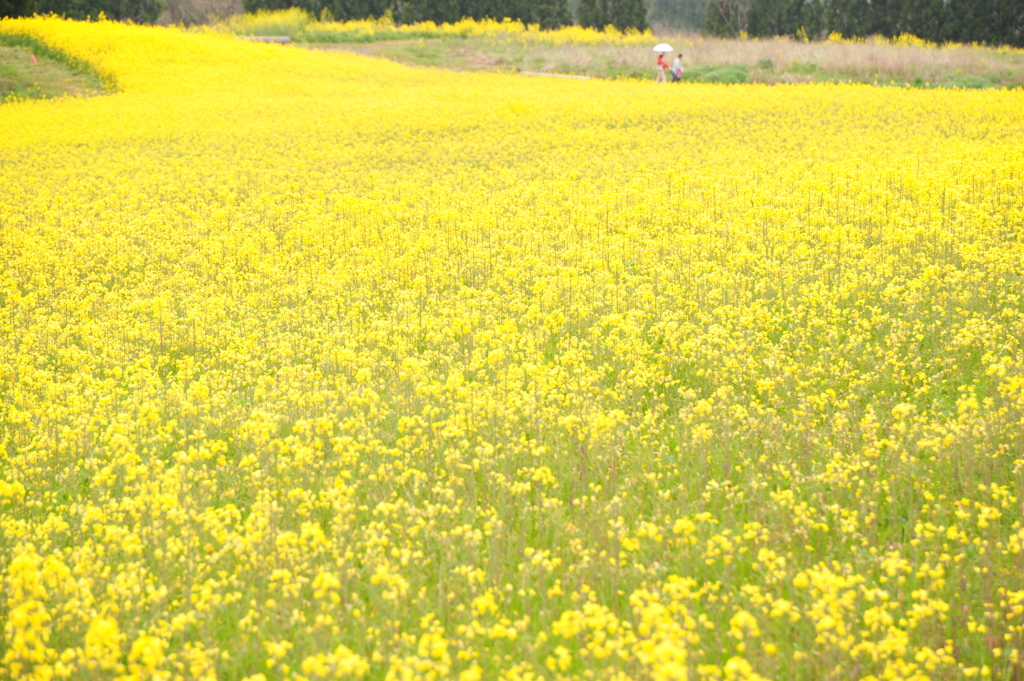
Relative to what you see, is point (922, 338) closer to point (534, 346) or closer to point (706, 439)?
point (706, 439)

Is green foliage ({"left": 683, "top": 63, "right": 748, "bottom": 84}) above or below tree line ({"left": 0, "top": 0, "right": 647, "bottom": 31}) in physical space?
below

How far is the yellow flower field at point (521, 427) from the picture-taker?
11.3 ft

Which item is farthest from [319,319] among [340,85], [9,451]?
[340,85]

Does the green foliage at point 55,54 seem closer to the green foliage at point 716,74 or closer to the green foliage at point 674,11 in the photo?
the green foliage at point 716,74

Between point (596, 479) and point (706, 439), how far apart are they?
0.74m

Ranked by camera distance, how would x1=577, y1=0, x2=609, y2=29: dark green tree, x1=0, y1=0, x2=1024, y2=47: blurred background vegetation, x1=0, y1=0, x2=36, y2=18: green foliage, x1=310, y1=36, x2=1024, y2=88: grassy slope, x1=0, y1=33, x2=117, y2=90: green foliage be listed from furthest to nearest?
x1=577, y1=0, x2=609, y2=29: dark green tree < x1=0, y1=0, x2=1024, y2=47: blurred background vegetation < x1=0, y1=0, x2=36, y2=18: green foliage < x1=0, y1=33, x2=117, y2=90: green foliage < x1=310, y1=36, x2=1024, y2=88: grassy slope

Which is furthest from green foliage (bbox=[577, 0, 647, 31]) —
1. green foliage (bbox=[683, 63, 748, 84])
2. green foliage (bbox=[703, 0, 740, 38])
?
green foliage (bbox=[683, 63, 748, 84])

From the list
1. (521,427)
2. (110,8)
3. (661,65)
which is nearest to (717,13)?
(661,65)

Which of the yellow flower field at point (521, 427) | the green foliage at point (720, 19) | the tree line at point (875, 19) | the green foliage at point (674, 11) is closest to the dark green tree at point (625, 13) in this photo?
the green foliage at point (720, 19)

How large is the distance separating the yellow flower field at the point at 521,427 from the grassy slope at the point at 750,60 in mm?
16564

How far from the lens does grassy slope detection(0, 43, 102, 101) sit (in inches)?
993

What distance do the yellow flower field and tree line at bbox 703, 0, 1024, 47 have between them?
3057 cm

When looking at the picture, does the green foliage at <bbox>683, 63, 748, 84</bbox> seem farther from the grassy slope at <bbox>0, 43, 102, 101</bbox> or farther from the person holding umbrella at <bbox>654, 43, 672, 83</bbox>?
the grassy slope at <bbox>0, 43, 102, 101</bbox>

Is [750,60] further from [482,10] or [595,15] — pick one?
[482,10]
